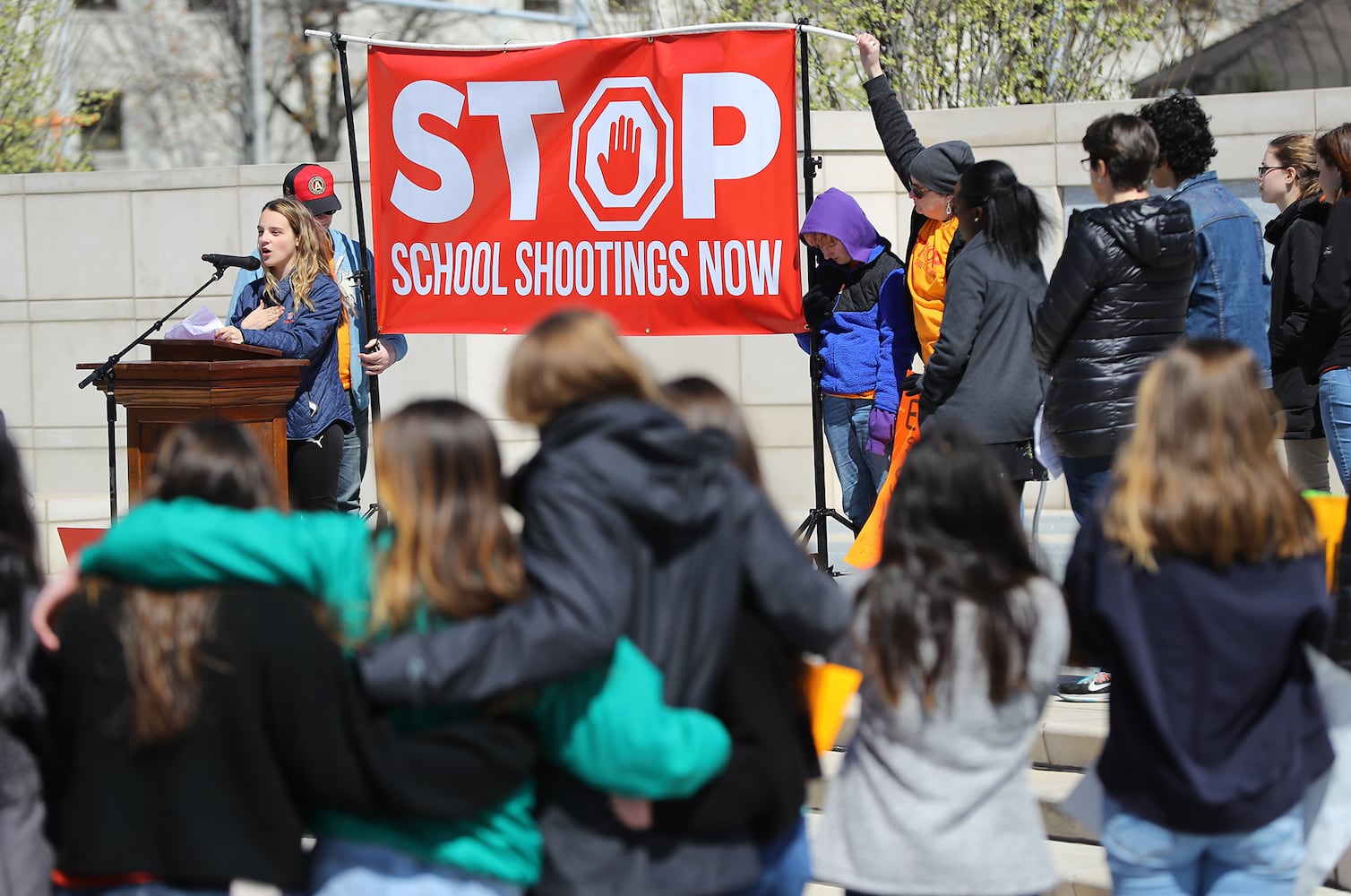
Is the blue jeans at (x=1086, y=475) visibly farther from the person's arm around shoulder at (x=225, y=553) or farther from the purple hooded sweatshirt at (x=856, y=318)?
the person's arm around shoulder at (x=225, y=553)

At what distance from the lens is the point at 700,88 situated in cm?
620

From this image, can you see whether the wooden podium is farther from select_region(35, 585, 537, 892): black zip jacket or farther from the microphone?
select_region(35, 585, 537, 892): black zip jacket

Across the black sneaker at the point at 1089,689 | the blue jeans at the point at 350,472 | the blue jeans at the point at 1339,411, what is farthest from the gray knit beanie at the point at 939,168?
the blue jeans at the point at 350,472

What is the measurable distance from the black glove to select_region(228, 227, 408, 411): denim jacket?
1.86 metres

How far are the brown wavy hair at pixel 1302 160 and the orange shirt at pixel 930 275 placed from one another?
1750mm

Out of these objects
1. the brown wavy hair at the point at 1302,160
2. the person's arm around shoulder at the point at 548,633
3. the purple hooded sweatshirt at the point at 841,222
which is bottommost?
the person's arm around shoulder at the point at 548,633

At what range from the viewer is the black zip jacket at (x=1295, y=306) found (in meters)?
5.87

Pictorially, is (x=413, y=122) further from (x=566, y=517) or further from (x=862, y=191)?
(x=566, y=517)

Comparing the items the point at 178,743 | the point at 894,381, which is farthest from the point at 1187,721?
the point at 894,381

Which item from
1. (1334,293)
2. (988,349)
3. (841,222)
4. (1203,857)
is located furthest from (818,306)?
(1203,857)

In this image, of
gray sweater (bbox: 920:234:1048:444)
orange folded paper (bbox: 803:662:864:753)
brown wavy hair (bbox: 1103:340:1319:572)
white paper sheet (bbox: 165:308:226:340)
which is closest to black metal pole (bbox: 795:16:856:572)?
gray sweater (bbox: 920:234:1048:444)

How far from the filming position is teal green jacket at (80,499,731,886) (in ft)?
8.82

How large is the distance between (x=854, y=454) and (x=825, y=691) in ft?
11.2

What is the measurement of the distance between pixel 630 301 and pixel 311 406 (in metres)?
1.39
